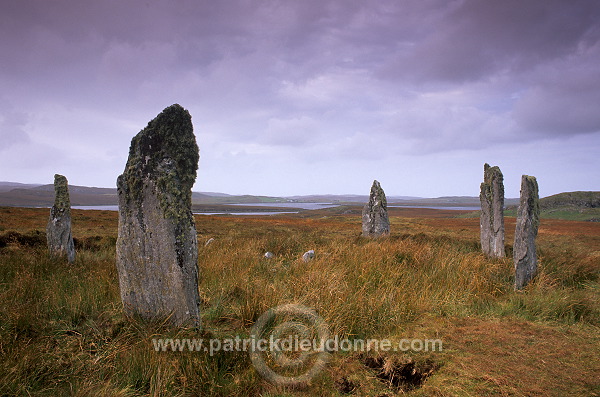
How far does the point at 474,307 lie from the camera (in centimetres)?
546

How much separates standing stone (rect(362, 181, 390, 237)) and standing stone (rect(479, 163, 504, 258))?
4.36m

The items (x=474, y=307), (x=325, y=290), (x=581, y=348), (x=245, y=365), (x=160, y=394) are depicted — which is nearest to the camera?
(x=160, y=394)

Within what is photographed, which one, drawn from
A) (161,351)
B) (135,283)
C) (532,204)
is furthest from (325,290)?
(532,204)

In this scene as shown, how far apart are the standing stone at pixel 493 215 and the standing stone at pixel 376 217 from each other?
4.36 metres

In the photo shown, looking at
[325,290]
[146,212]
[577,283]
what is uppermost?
[146,212]

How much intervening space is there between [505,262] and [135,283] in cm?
971

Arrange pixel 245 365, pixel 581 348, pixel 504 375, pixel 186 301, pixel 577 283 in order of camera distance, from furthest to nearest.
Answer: pixel 577 283 → pixel 186 301 → pixel 581 348 → pixel 245 365 → pixel 504 375

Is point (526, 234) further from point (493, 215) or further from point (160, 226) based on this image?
point (160, 226)

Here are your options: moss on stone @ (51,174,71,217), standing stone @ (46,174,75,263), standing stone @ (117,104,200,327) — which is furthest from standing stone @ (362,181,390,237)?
moss on stone @ (51,174,71,217)

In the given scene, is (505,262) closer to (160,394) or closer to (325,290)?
(325,290)

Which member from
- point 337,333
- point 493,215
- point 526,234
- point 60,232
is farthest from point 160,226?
point 493,215

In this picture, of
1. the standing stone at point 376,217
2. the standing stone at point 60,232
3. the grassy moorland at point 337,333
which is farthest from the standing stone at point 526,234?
the standing stone at point 60,232

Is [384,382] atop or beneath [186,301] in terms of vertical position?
beneath

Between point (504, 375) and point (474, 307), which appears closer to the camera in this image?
point (504, 375)
